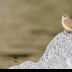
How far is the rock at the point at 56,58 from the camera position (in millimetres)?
3084

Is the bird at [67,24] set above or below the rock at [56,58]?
above

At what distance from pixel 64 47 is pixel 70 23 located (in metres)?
0.77

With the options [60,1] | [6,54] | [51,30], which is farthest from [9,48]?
[60,1]

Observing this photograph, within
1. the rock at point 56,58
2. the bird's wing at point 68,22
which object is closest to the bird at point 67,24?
the bird's wing at point 68,22

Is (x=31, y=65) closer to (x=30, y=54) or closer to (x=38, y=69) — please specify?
(x=38, y=69)

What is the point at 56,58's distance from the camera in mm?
3152

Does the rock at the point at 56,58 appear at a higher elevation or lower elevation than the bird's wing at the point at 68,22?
lower

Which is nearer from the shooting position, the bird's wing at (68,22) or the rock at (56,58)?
the rock at (56,58)

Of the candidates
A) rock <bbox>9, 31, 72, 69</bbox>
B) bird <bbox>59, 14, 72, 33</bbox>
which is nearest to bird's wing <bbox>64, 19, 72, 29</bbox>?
bird <bbox>59, 14, 72, 33</bbox>

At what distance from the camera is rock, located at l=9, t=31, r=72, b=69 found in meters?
3.08

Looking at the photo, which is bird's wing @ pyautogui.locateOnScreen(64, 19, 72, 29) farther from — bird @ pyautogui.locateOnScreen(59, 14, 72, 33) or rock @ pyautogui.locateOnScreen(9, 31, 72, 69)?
rock @ pyautogui.locateOnScreen(9, 31, 72, 69)

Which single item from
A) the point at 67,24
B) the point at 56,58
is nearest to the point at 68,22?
the point at 67,24

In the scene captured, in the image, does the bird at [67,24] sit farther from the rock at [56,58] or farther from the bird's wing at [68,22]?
the rock at [56,58]

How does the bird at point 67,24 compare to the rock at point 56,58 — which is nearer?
the rock at point 56,58
